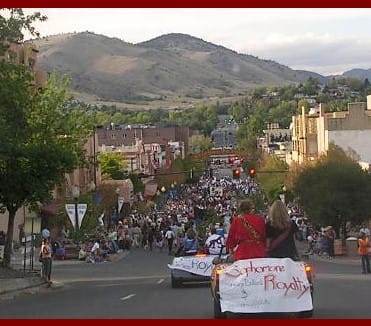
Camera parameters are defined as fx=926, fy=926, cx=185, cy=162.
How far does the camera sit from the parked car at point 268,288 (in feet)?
39.5

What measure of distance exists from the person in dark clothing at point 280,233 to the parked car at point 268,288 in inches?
5.2

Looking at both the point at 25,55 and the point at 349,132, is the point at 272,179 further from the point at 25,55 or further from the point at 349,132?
the point at 25,55

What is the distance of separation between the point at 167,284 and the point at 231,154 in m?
119

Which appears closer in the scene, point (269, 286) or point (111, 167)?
point (269, 286)

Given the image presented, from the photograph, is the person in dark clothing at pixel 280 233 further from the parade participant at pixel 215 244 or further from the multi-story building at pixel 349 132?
the multi-story building at pixel 349 132

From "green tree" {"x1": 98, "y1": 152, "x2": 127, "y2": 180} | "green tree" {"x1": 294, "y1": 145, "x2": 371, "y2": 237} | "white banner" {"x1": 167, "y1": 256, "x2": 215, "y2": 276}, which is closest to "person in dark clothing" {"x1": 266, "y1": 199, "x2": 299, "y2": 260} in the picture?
"white banner" {"x1": 167, "y1": 256, "x2": 215, "y2": 276}

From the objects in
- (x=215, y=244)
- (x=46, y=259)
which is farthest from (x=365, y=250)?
(x=46, y=259)

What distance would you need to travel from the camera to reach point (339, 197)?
47438mm

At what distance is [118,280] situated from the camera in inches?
1142

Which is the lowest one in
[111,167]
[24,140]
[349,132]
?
[111,167]

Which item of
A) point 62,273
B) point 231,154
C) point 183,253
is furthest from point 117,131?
point 183,253

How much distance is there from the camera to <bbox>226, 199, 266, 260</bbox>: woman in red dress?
481 inches

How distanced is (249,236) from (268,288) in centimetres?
73

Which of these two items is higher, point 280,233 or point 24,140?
point 24,140
